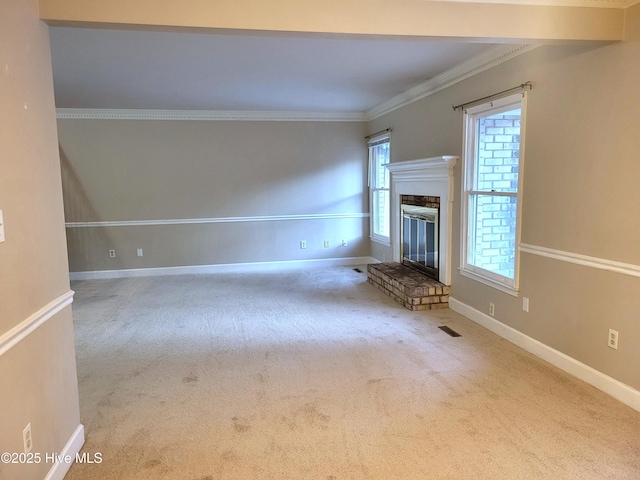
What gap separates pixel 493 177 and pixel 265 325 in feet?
8.33

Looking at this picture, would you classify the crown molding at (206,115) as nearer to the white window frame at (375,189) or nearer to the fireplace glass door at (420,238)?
the white window frame at (375,189)

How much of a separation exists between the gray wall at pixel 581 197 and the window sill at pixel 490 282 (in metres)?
0.06

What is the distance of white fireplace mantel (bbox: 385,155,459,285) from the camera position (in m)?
4.51

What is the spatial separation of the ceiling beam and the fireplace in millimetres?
2408

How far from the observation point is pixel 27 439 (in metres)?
1.72

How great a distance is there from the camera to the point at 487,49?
3.70 m

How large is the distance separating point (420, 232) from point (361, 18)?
336 centimetres

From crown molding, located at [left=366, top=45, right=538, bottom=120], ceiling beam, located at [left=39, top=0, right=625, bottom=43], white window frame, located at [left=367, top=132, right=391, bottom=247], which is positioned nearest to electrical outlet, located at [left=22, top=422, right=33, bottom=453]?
ceiling beam, located at [left=39, top=0, right=625, bottom=43]

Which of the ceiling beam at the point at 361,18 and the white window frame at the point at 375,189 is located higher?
the ceiling beam at the point at 361,18

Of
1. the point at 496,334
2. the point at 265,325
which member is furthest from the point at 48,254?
the point at 496,334

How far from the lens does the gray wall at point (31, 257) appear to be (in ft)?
5.30

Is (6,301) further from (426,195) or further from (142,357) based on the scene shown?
(426,195)

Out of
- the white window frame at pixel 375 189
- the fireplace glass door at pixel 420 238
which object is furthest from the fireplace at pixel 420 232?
the white window frame at pixel 375 189

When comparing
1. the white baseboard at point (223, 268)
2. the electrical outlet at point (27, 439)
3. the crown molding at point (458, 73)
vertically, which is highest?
the crown molding at point (458, 73)
